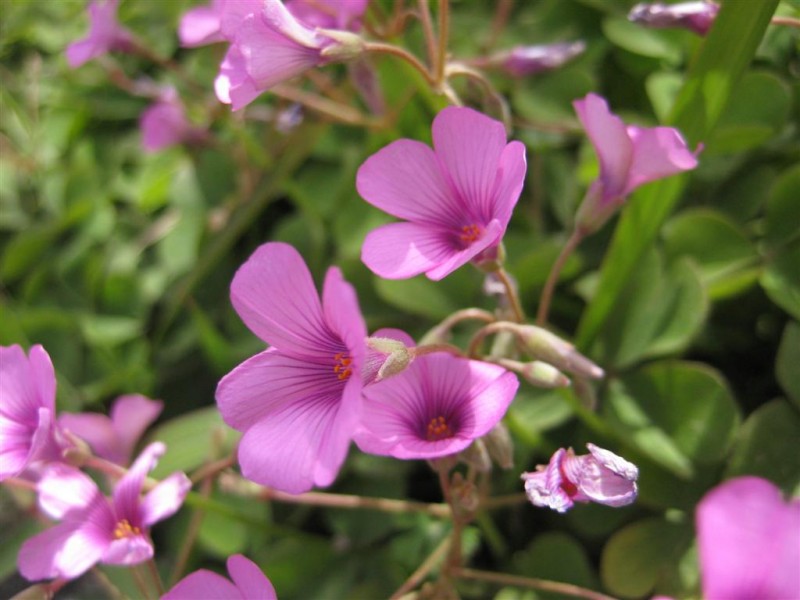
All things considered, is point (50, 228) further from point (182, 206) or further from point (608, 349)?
point (608, 349)

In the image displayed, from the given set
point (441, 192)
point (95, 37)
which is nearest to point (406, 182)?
point (441, 192)

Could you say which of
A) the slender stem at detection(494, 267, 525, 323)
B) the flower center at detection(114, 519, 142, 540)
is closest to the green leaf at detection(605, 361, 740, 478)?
the slender stem at detection(494, 267, 525, 323)

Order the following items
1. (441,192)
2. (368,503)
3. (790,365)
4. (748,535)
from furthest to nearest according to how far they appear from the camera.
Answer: (368,503)
(790,365)
(441,192)
(748,535)

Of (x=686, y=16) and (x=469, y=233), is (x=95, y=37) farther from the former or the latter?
(x=686, y=16)

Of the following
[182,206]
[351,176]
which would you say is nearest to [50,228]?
[182,206]

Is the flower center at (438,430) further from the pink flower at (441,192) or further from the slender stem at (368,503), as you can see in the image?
the slender stem at (368,503)
